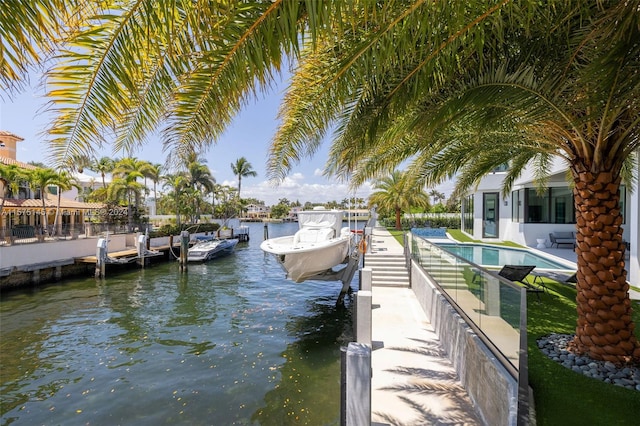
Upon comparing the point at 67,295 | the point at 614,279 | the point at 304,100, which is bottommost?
the point at 67,295

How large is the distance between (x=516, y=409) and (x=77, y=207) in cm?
3443

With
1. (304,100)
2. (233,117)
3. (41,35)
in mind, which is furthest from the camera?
(304,100)

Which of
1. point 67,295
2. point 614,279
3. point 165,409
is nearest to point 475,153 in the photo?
point 614,279

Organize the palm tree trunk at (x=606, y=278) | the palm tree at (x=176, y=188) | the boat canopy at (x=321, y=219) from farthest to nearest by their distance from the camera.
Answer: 1. the palm tree at (x=176, y=188)
2. the boat canopy at (x=321, y=219)
3. the palm tree trunk at (x=606, y=278)

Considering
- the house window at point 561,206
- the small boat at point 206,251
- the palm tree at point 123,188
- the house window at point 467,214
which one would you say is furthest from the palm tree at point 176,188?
the house window at point 561,206

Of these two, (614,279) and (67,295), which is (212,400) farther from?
(67,295)

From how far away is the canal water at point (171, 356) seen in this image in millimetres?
6191

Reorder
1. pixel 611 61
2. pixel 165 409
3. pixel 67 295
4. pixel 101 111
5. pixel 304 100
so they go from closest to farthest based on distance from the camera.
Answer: pixel 101 111, pixel 611 61, pixel 304 100, pixel 165 409, pixel 67 295

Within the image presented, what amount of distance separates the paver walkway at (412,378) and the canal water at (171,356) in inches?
50.3

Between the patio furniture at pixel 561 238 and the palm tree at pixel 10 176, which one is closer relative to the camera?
the patio furniture at pixel 561 238

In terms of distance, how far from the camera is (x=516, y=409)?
344 centimetres

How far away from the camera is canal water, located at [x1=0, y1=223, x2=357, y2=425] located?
20.3 feet

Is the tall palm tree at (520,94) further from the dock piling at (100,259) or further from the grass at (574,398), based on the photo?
the dock piling at (100,259)

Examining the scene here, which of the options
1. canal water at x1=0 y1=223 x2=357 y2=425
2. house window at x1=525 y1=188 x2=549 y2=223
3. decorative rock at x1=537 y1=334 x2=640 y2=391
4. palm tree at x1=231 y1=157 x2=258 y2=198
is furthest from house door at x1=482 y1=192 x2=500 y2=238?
palm tree at x1=231 y1=157 x2=258 y2=198
